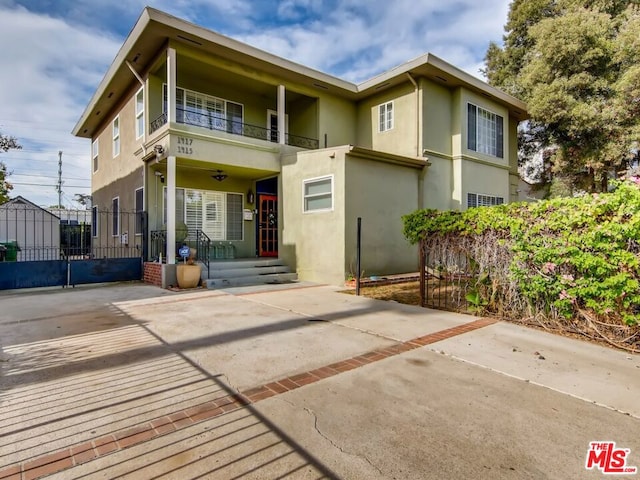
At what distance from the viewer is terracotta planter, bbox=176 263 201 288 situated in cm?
957

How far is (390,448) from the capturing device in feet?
7.98

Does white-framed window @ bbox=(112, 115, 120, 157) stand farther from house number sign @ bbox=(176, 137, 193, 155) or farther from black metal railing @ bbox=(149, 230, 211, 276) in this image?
house number sign @ bbox=(176, 137, 193, 155)

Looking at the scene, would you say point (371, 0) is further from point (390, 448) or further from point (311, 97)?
point (390, 448)

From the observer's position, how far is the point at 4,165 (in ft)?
51.6

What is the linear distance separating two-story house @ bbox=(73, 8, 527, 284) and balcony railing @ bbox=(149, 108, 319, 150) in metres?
0.05

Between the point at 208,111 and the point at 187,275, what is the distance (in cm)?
630

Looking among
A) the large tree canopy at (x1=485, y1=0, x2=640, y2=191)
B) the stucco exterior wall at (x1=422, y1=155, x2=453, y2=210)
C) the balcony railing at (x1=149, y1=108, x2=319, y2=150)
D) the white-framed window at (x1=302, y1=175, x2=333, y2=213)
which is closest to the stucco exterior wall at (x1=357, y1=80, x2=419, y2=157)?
the stucco exterior wall at (x1=422, y1=155, x2=453, y2=210)

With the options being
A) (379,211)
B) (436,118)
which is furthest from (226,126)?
(436,118)

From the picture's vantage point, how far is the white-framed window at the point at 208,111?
1192 cm

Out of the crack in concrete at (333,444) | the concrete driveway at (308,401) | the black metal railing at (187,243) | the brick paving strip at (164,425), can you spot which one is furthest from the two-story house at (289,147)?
the crack in concrete at (333,444)

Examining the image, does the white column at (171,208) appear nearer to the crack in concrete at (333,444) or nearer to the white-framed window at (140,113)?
the white-framed window at (140,113)

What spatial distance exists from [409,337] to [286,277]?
658 centimetres

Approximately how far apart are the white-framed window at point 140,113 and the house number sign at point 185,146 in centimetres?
302

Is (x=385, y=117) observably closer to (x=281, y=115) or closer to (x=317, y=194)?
(x=281, y=115)
